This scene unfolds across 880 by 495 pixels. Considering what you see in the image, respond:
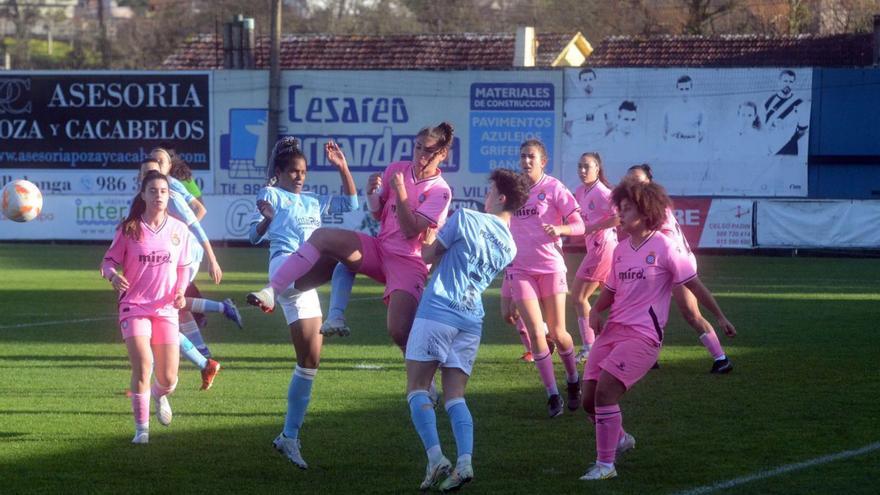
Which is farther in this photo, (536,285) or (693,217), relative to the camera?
(693,217)

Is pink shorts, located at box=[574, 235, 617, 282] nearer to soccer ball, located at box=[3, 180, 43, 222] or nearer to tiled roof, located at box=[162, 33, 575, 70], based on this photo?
soccer ball, located at box=[3, 180, 43, 222]

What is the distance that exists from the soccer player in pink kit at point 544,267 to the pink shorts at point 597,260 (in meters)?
1.67

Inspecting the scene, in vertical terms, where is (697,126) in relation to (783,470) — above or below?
above

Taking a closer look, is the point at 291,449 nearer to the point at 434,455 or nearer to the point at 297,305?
the point at 297,305

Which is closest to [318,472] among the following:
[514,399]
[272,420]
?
[272,420]

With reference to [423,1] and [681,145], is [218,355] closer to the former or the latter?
[681,145]

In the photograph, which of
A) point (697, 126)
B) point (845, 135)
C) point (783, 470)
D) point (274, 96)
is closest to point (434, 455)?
point (783, 470)

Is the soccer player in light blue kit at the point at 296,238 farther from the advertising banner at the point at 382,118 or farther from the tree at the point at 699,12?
the tree at the point at 699,12

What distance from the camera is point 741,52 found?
42.3m

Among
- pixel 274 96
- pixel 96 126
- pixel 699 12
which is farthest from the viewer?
pixel 699 12

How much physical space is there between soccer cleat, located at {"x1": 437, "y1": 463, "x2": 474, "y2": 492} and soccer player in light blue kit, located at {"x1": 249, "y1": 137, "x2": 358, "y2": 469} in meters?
1.19

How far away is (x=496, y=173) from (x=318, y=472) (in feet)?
6.93

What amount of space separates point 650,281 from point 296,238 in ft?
8.34

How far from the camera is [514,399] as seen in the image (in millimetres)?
10695
